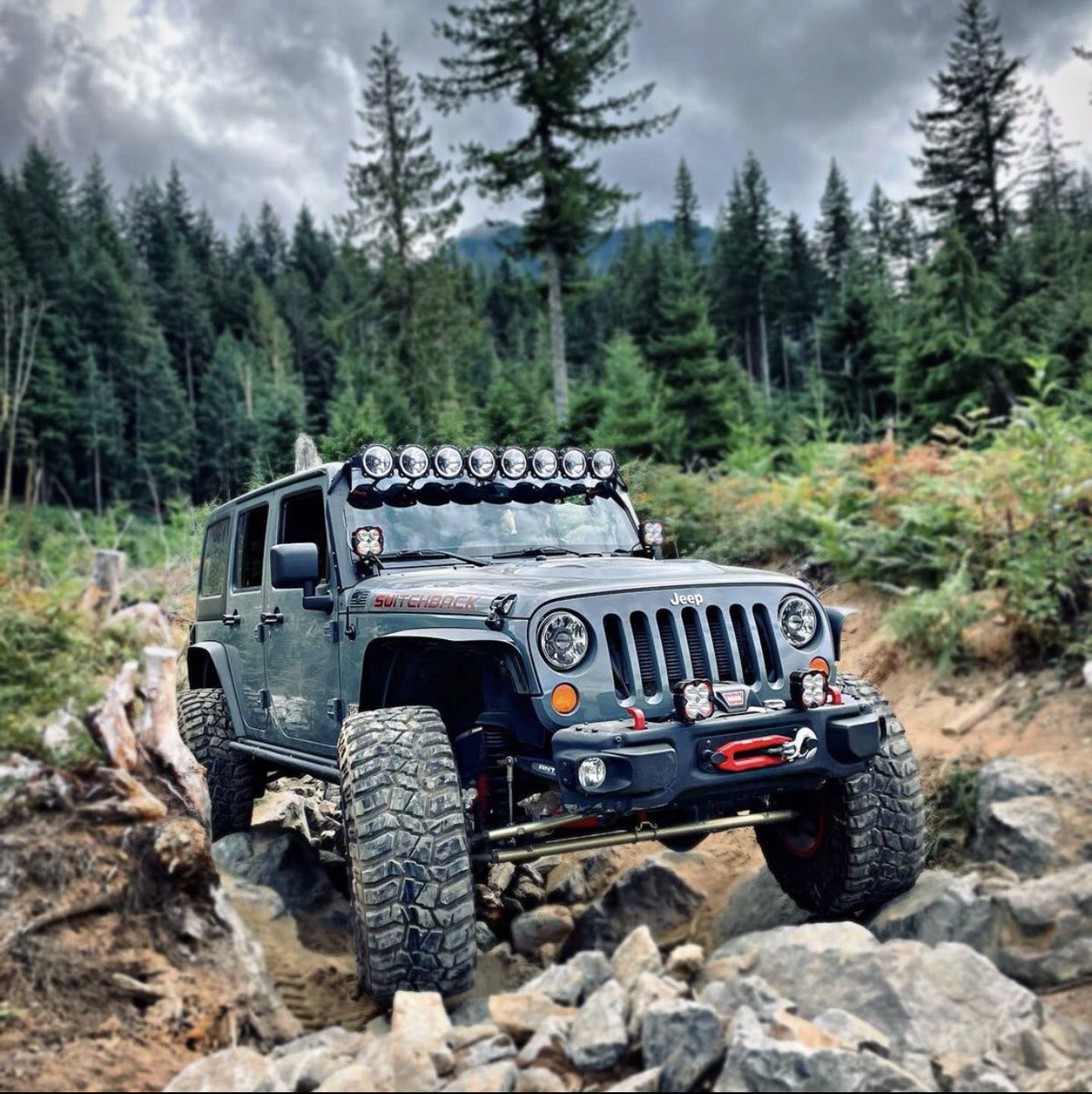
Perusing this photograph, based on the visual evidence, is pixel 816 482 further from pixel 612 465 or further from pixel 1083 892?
pixel 1083 892

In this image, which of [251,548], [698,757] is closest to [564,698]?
[698,757]

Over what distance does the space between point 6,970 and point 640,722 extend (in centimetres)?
258

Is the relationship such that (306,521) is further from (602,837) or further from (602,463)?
(602,837)

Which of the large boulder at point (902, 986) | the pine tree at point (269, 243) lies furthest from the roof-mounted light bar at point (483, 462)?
the pine tree at point (269, 243)

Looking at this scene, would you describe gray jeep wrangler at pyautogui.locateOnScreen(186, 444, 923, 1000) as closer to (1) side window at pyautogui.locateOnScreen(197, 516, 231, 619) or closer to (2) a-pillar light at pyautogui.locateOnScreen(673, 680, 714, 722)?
(2) a-pillar light at pyautogui.locateOnScreen(673, 680, 714, 722)

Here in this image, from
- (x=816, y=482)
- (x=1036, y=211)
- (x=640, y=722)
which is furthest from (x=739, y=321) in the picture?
(x=640, y=722)

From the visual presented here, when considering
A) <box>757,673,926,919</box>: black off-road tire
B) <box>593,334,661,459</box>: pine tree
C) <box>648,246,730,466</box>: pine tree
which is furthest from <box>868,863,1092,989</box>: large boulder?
<box>648,246,730,466</box>: pine tree

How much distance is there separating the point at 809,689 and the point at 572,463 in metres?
2.25

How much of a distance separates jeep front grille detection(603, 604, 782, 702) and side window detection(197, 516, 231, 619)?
12.5 ft

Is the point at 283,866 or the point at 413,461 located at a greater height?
the point at 413,461

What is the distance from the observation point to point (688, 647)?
174 inches

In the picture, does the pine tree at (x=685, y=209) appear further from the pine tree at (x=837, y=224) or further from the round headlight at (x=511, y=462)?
the round headlight at (x=511, y=462)

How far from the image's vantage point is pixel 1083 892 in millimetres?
4715

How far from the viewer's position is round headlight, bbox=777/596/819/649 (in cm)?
472
